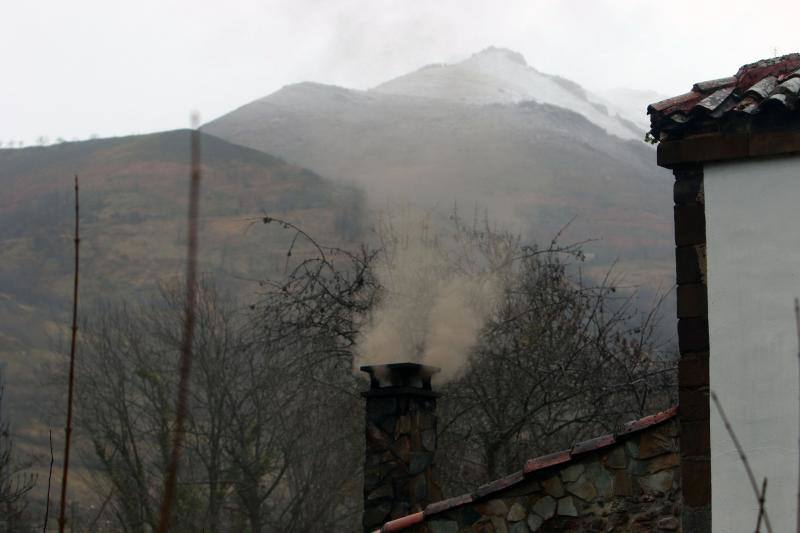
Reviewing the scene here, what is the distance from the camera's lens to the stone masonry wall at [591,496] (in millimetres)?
7641

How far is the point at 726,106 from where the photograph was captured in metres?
6.78

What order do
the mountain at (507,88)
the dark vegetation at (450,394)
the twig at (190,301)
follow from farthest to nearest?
the mountain at (507,88)
the dark vegetation at (450,394)
the twig at (190,301)

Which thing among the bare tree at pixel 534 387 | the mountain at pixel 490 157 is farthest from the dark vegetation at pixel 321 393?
the mountain at pixel 490 157

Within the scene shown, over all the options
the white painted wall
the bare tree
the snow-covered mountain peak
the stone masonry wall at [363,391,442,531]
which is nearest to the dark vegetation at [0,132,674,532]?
the bare tree

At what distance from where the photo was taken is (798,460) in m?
6.21

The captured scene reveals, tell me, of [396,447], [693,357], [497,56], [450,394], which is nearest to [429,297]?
[450,394]

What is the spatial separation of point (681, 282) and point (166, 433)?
1800 centimetres

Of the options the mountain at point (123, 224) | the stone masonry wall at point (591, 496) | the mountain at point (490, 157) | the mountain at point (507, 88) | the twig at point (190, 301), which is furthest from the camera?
the mountain at point (507, 88)

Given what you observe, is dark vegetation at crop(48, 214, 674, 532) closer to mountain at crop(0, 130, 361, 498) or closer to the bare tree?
the bare tree

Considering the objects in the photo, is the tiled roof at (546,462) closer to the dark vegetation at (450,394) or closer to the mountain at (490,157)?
the dark vegetation at (450,394)

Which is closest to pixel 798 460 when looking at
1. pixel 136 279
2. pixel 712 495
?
pixel 712 495

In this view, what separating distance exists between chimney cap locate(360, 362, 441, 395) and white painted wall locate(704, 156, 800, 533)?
422 cm

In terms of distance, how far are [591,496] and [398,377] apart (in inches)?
114

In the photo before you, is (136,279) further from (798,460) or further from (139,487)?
(798,460)
